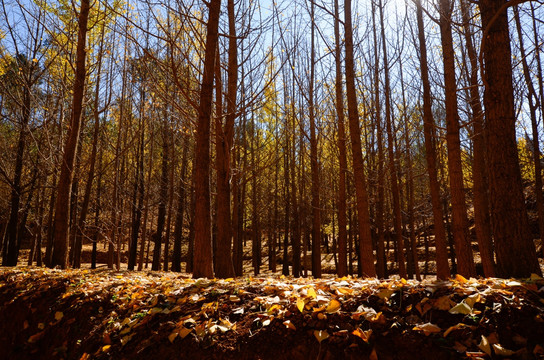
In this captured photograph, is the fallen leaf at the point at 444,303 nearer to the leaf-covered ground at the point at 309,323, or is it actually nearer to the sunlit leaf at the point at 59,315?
the leaf-covered ground at the point at 309,323

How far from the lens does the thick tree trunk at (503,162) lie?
3037mm

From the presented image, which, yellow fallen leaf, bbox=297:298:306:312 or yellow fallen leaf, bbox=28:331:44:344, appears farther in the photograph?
yellow fallen leaf, bbox=28:331:44:344

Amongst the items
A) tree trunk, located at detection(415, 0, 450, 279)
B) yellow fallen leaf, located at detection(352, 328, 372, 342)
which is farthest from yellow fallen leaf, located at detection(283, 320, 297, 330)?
tree trunk, located at detection(415, 0, 450, 279)

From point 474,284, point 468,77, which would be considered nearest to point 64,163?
point 474,284

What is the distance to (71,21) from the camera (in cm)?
891

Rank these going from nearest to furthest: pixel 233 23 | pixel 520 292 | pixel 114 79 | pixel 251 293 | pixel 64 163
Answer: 1. pixel 520 292
2. pixel 251 293
3. pixel 233 23
4. pixel 64 163
5. pixel 114 79

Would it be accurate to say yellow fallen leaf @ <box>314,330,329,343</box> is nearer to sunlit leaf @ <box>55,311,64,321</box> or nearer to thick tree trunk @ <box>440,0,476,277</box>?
sunlit leaf @ <box>55,311,64,321</box>

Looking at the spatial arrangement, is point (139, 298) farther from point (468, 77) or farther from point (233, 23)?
point (468, 77)

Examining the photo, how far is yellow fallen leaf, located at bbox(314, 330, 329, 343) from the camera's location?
82.6 inches

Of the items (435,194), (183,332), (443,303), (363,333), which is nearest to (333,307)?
(363,333)

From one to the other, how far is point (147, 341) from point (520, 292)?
254 centimetres

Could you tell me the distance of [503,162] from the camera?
3105 mm

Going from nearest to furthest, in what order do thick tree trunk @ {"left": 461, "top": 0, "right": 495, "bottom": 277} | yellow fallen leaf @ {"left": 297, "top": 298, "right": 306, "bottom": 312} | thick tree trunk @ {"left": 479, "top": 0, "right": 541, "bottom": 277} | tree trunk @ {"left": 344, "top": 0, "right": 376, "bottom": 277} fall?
yellow fallen leaf @ {"left": 297, "top": 298, "right": 306, "bottom": 312}, thick tree trunk @ {"left": 479, "top": 0, "right": 541, "bottom": 277}, tree trunk @ {"left": 344, "top": 0, "right": 376, "bottom": 277}, thick tree trunk @ {"left": 461, "top": 0, "right": 495, "bottom": 277}

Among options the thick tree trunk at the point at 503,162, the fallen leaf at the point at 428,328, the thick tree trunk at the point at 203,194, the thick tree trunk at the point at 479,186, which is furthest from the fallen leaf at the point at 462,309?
the thick tree trunk at the point at 479,186
